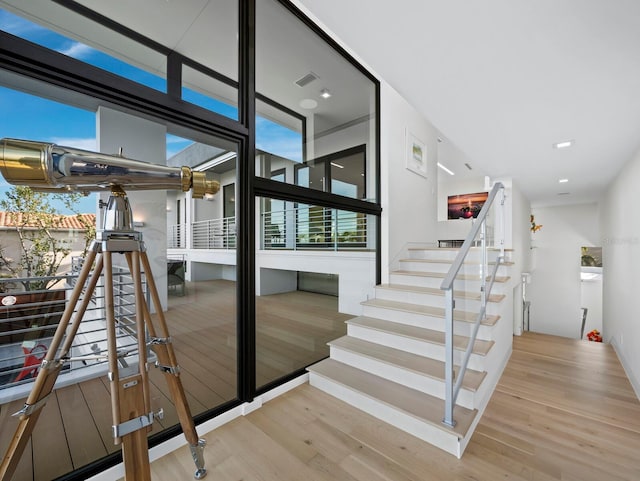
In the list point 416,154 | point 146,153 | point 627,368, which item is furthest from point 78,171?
point 627,368

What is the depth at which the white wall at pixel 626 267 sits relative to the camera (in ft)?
8.95

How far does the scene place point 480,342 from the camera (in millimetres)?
2305

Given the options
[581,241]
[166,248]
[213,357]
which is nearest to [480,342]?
[213,357]

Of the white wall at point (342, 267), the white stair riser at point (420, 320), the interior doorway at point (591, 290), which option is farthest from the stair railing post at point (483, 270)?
Result: the interior doorway at point (591, 290)

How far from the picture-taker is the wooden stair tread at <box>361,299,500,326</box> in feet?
6.98

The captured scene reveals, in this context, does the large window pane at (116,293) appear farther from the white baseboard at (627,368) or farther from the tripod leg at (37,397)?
the white baseboard at (627,368)

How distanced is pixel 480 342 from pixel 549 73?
1940mm

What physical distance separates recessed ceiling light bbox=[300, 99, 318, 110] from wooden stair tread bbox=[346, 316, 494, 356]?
211 centimetres

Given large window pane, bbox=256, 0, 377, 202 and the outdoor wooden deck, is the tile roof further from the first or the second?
large window pane, bbox=256, 0, 377, 202

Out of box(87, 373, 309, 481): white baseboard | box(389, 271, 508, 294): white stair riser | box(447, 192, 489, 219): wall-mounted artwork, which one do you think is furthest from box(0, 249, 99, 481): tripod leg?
box(447, 192, 489, 219): wall-mounted artwork

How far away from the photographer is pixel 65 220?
4.40ft

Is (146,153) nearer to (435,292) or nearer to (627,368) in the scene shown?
(435,292)

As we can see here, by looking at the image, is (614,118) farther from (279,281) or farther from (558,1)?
(279,281)

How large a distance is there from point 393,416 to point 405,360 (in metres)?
0.45
